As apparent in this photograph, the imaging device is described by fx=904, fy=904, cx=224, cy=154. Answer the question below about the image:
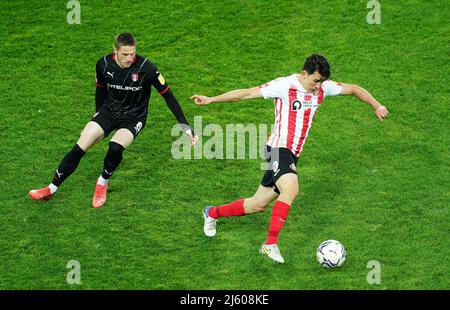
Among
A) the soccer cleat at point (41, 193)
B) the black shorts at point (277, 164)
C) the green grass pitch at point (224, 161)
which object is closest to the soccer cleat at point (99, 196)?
the green grass pitch at point (224, 161)

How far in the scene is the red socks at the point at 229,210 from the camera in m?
10.6

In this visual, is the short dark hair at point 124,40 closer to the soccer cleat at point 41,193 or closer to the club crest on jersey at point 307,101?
the soccer cleat at point 41,193

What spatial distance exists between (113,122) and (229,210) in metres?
1.89

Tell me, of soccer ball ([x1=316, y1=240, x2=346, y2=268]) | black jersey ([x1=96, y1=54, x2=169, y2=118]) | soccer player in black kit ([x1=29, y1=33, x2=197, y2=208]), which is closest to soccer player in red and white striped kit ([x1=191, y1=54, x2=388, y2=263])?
soccer ball ([x1=316, y1=240, x2=346, y2=268])

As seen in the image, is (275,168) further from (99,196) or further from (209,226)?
(99,196)

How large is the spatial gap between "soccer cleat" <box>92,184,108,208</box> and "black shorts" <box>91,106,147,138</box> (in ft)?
2.19

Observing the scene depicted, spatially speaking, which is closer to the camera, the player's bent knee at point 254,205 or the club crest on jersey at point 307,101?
the club crest on jersey at point 307,101

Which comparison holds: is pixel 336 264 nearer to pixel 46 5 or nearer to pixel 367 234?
pixel 367 234

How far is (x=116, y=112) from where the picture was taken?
1130 cm

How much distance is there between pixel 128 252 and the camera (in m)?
10.4

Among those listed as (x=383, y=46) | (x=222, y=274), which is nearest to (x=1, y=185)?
(x=222, y=274)

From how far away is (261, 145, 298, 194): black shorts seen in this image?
10.1m

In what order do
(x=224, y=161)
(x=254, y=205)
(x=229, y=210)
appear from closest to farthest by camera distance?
(x=254, y=205), (x=229, y=210), (x=224, y=161)

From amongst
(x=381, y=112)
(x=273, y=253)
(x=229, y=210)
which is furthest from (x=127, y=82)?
(x=381, y=112)
